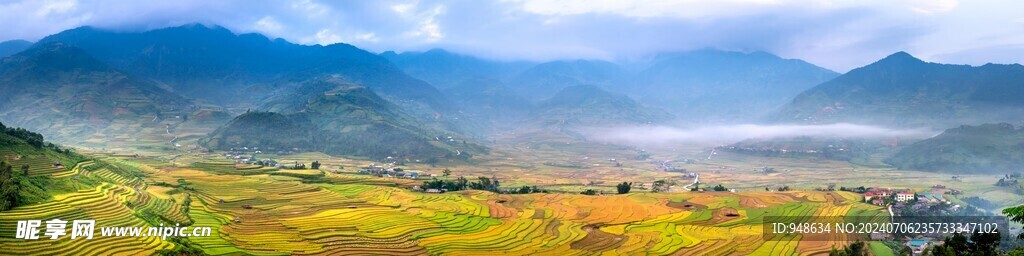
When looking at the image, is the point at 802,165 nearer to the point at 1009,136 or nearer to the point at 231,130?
the point at 1009,136

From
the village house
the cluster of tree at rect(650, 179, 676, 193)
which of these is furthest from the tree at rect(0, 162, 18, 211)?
the cluster of tree at rect(650, 179, 676, 193)

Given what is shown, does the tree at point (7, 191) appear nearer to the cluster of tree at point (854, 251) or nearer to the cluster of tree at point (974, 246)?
the cluster of tree at point (854, 251)

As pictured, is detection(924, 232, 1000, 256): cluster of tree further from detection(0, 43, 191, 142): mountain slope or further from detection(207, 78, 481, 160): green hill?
detection(0, 43, 191, 142): mountain slope

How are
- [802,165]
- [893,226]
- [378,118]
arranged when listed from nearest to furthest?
[893,226] → [802,165] → [378,118]

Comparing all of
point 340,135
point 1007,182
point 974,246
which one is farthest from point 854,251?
point 340,135

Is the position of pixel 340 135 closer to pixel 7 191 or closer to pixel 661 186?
pixel 661 186

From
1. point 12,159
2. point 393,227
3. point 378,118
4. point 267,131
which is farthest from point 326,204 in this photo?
point 378,118
